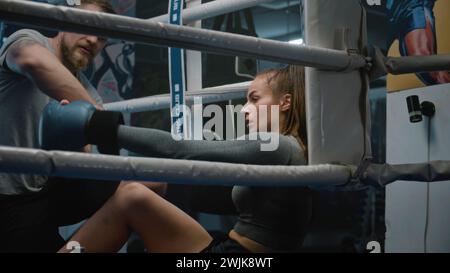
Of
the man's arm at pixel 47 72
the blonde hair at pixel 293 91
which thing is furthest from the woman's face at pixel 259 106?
the man's arm at pixel 47 72

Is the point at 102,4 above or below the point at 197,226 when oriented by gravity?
above

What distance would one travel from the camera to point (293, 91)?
1.32 m

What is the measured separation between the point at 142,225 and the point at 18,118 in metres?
0.44

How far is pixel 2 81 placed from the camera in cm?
128

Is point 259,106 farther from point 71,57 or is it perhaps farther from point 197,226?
point 71,57

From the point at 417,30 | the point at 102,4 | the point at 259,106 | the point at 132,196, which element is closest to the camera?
the point at 132,196

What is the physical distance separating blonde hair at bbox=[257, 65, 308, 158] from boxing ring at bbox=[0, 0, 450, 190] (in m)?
0.28

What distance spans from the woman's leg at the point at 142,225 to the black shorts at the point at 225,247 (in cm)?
1

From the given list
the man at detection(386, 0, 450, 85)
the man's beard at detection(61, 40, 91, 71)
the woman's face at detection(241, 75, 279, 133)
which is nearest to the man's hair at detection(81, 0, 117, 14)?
the man's beard at detection(61, 40, 91, 71)

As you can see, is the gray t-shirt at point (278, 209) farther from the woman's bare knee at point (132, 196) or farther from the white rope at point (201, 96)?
the white rope at point (201, 96)

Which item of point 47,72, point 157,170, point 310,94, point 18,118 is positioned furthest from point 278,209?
point 18,118

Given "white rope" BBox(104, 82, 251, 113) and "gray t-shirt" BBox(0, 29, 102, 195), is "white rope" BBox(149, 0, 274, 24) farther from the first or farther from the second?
"gray t-shirt" BBox(0, 29, 102, 195)

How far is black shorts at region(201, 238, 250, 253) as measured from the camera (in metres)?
1.14
